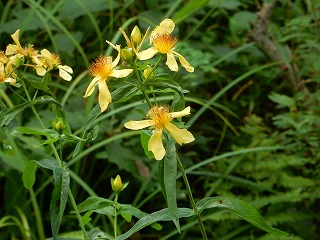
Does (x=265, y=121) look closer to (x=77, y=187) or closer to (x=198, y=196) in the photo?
(x=198, y=196)

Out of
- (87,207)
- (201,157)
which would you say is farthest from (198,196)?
(87,207)

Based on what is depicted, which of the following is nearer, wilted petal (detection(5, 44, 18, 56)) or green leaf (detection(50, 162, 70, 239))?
green leaf (detection(50, 162, 70, 239))

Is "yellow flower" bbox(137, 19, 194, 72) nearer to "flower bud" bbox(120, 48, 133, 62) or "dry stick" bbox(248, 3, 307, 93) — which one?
"flower bud" bbox(120, 48, 133, 62)

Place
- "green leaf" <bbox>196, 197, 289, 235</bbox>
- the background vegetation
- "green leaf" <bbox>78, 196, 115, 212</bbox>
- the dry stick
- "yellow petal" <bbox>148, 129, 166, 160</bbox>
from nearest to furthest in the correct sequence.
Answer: "yellow petal" <bbox>148, 129, 166, 160</bbox> → "green leaf" <bbox>196, 197, 289, 235</bbox> → "green leaf" <bbox>78, 196, 115, 212</bbox> → the background vegetation → the dry stick

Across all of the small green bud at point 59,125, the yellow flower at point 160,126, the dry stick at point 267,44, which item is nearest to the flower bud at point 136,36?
the yellow flower at point 160,126

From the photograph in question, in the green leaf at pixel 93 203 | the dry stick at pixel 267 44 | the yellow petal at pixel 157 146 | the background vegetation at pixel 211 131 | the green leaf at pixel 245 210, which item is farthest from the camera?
the dry stick at pixel 267 44

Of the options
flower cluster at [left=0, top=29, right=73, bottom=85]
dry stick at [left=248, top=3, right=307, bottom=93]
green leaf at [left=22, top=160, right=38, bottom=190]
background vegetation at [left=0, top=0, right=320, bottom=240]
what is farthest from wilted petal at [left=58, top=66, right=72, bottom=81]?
dry stick at [left=248, top=3, right=307, bottom=93]

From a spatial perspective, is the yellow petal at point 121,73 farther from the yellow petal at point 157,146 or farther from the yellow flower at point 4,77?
the yellow flower at point 4,77

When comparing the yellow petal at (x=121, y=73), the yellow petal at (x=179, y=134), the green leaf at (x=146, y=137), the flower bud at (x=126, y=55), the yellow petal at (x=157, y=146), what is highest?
the flower bud at (x=126, y=55)
